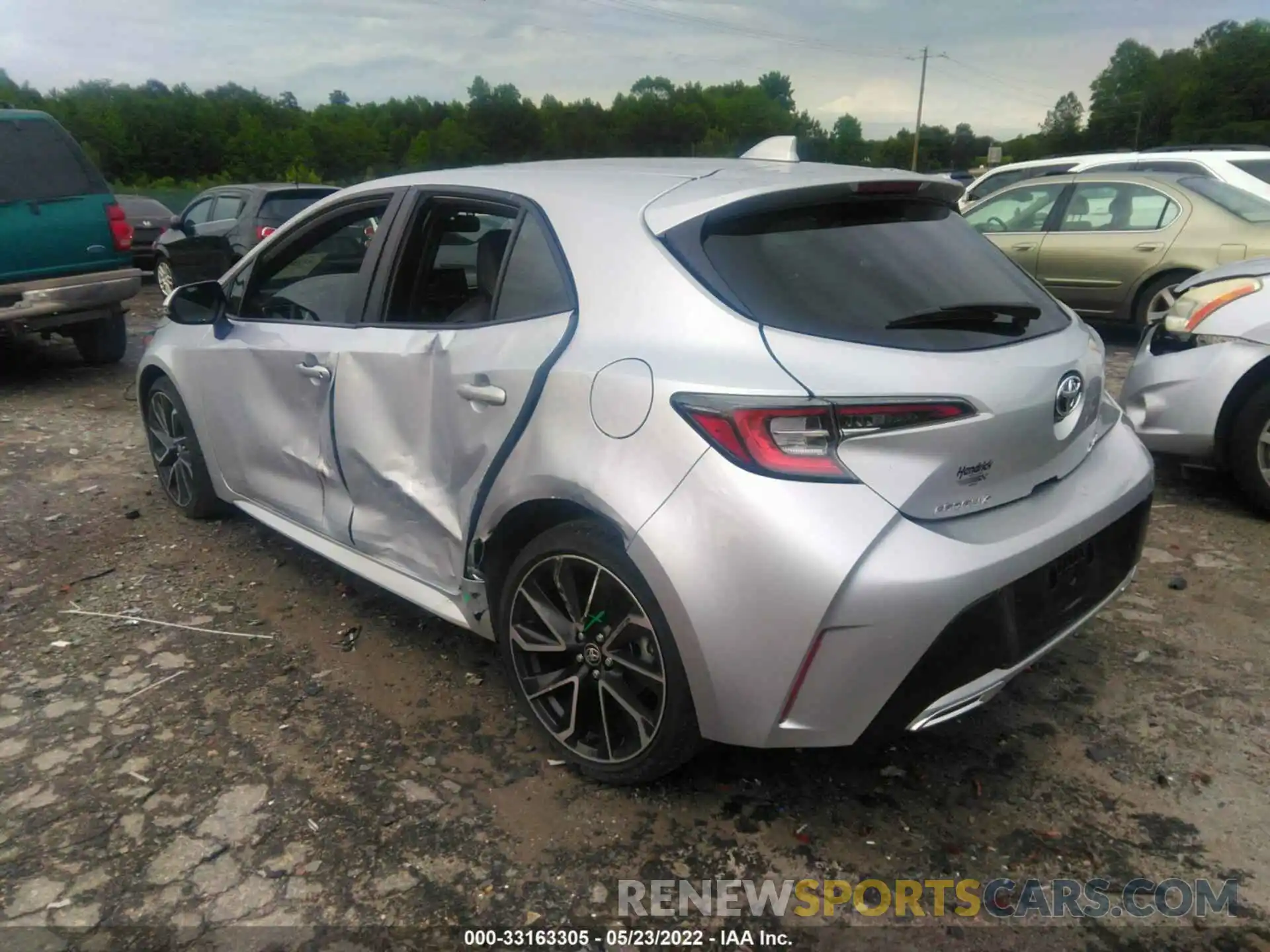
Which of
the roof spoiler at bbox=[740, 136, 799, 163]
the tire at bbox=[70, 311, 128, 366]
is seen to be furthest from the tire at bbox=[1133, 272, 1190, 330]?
the tire at bbox=[70, 311, 128, 366]

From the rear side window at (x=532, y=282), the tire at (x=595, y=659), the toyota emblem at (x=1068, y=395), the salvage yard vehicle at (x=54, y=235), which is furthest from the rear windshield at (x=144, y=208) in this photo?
the toyota emblem at (x=1068, y=395)

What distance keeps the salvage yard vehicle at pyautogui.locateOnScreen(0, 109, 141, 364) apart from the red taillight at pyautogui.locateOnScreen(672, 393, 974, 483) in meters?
7.11

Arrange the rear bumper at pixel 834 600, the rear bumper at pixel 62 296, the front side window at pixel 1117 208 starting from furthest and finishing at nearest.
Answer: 1. the front side window at pixel 1117 208
2. the rear bumper at pixel 62 296
3. the rear bumper at pixel 834 600

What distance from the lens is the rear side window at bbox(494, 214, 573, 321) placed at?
8.86 ft

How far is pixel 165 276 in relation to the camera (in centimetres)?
1399

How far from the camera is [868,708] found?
2.21 meters

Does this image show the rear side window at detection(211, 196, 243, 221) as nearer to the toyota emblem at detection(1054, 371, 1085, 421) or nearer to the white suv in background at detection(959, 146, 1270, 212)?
the white suv in background at detection(959, 146, 1270, 212)

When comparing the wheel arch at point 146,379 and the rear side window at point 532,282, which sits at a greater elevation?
the rear side window at point 532,282

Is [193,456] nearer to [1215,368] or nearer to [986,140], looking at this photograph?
[1215,368]

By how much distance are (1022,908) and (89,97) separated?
3105 inches

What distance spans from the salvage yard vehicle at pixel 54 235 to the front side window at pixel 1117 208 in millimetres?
8174

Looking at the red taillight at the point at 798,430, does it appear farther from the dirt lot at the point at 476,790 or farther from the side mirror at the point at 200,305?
the side mirror at the point at 200,305

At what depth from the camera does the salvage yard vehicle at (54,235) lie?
7.30 meters

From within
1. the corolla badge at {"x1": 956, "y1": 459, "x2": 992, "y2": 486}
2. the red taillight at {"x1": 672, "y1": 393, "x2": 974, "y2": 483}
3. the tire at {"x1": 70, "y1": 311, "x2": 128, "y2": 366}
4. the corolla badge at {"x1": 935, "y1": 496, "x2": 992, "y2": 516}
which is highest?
the red taillight at {"x1": 672, "y1": 393, "x2": 974, "y2": 483}
